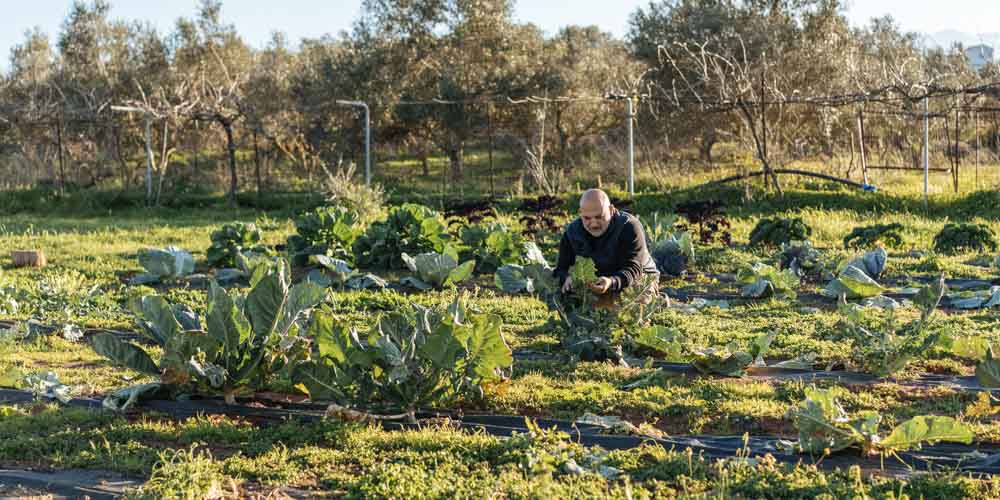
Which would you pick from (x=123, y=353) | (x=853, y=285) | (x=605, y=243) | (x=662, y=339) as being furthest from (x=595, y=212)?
(x=123, y=353)

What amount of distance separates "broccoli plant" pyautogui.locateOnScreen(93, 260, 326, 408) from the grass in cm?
28

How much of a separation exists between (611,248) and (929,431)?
9.26 ft

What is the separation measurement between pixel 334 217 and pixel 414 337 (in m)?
6.12

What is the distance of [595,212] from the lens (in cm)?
653

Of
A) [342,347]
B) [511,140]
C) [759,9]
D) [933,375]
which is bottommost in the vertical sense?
[933,375]

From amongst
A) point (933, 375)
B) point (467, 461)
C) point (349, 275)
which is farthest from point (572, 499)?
point (349, 275)

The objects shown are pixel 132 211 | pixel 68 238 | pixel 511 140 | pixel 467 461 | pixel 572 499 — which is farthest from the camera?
pixel 511 140

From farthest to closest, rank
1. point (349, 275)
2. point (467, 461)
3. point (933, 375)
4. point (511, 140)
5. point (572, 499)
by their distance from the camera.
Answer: point (511, 140) → point (349, 275) → point (933, 375) → point (467, 461) → point (572, 499)

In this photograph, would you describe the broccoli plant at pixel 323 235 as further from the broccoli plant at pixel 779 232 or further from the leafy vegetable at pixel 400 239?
the broccoli plant at pixel 779 232

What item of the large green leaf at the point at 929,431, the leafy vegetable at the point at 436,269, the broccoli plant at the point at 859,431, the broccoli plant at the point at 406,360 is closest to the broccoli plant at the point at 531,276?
the leafy vegetable at the point at 436,269

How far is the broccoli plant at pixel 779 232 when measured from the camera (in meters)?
11.0

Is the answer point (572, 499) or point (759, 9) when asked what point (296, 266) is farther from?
point (759, 9)

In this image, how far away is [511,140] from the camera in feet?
62.4

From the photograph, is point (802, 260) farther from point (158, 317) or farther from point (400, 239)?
point (158, 317)
